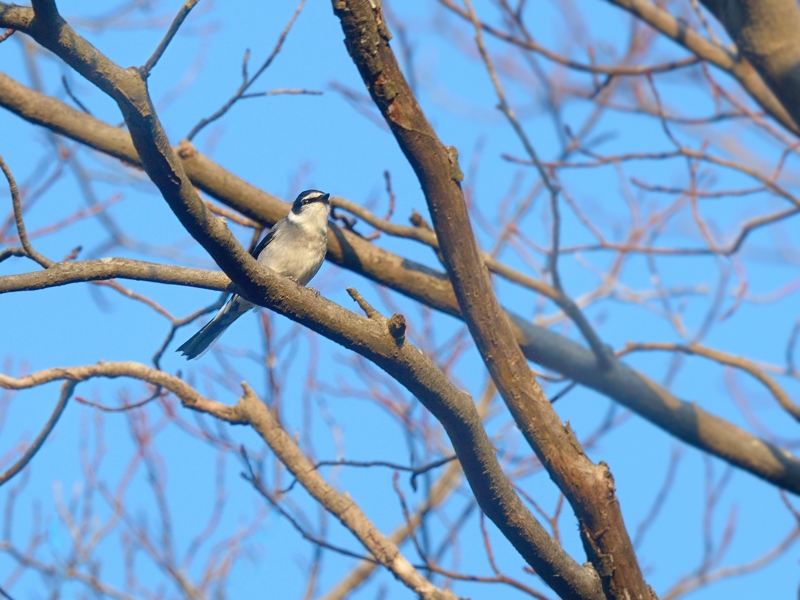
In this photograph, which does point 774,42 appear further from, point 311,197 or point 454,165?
point 311,197

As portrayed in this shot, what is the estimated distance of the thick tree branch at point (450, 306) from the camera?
3.89 metres

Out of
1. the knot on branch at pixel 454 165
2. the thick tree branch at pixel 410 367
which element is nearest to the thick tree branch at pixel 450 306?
the knot on branch at pixel 454 165

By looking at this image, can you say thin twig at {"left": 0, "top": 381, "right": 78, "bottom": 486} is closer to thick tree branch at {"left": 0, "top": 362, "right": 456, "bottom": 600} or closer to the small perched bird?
thick tree branch at {"left": 0, "top": 362, "right": 456, "bottom": 600}

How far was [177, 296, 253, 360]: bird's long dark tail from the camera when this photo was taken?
4457mm

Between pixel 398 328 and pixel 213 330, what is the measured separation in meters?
2.34

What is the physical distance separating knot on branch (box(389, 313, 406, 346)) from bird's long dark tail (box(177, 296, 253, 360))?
2.07 meters

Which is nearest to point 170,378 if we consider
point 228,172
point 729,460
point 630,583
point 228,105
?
point 228,172

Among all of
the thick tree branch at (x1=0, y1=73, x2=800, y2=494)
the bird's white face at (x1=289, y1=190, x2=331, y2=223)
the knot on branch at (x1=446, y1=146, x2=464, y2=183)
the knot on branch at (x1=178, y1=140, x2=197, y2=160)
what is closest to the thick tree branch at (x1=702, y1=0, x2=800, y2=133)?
the thick tree branch at (x1=0, y1=73, x2=800, y2=494)

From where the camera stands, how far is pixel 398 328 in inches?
99.4

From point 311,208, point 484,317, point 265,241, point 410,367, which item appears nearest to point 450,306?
point 484,317

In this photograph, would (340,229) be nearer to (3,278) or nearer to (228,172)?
(228,172)

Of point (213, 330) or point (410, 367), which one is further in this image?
point (213, 330)

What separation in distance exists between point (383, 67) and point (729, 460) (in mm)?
3007

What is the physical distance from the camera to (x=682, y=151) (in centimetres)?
461
